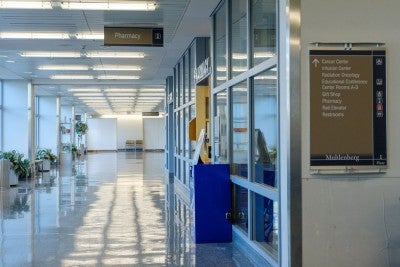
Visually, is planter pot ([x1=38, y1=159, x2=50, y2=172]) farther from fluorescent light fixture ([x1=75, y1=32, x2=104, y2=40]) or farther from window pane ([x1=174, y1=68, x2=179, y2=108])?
fluorescent light fixture ([x1=75, y1=32, x2=104, y2=40])

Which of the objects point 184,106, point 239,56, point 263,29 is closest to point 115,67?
point 184,106

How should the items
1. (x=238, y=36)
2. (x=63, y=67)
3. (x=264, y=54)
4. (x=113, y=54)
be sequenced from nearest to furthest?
(x=264, y=54)
(x=238, y=36)
(x=113, y=54)
(x=63, y=67)

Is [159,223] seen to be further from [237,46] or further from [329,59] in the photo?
[329,59]

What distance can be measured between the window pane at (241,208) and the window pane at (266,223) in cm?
36

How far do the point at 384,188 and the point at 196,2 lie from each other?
4.69 metres

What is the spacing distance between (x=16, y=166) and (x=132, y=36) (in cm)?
844

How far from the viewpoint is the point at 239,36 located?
691 centimetres

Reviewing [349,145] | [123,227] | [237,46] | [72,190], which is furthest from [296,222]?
[72,190]

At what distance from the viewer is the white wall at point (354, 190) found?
4215 millimetres

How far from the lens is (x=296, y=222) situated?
4.19 metres

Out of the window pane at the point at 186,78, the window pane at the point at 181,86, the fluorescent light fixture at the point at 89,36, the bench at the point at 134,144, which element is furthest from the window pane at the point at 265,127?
the bench at the point at 134,144

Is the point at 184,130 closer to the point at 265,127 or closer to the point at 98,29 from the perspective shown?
the point at 98,29

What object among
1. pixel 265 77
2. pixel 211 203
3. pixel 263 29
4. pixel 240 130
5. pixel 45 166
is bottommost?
pixel 45 166

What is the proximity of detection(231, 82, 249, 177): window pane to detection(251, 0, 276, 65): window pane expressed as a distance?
2.29ft
